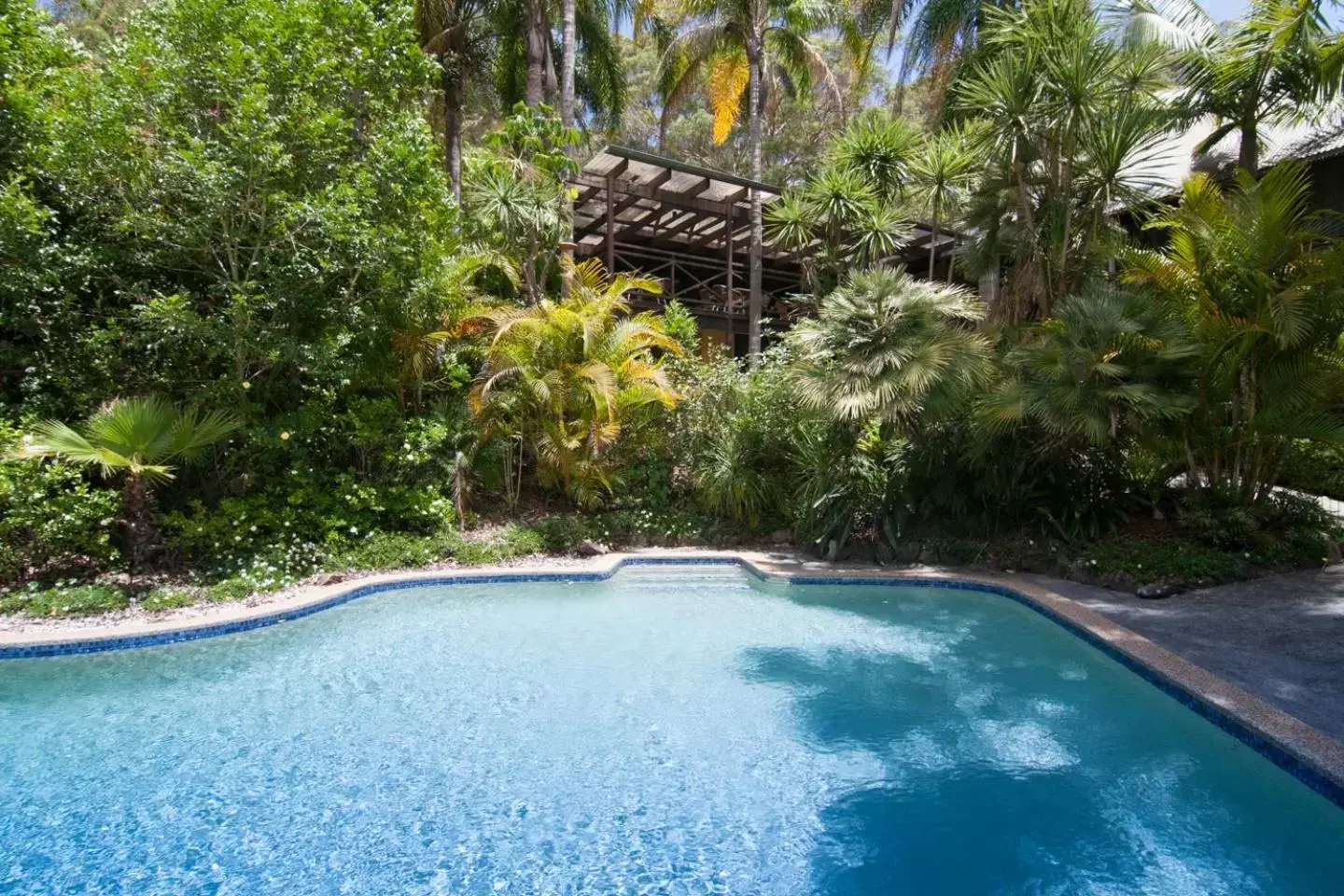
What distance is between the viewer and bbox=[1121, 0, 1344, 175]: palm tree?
25.8 ft

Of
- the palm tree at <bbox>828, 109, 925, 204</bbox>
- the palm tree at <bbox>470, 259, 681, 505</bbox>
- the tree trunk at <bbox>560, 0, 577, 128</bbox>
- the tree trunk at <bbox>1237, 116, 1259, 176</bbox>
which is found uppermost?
the tree trunk at <bbox>560, 0, 577, 128</bbox>

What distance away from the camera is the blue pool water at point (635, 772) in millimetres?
3369

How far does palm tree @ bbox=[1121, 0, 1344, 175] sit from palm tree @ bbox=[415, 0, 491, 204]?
10.5 metres

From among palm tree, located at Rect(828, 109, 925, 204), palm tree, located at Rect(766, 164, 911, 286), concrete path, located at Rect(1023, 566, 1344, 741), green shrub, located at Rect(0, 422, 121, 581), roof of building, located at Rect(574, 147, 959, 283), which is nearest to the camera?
concrete path, located at Rect(1023, 566, 1344, 741)

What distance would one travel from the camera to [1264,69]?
27.0ft

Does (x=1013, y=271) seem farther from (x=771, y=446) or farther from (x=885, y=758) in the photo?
(x=885, y=758)

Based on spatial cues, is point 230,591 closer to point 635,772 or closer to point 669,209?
point 635,772

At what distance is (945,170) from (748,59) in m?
7.23

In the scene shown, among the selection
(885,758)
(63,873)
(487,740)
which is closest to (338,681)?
(487,740)

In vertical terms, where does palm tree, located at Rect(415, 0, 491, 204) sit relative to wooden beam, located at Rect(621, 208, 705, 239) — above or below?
above

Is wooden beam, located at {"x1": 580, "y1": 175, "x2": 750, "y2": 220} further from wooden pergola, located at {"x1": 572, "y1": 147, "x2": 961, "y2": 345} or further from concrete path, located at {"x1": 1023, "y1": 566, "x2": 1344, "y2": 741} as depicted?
concrete path, located at {"x1": 1023, "y1": 566, "x2": 1344, "y2": 741}

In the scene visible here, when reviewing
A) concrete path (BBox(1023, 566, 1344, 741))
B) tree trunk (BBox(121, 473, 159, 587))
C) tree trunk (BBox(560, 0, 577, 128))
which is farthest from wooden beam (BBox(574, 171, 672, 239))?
concrete path (BBox(1023, 566, 1344, 741))

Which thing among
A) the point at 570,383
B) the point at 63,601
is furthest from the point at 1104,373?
the point at 63,601

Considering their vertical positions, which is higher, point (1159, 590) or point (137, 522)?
point (137, 522)
